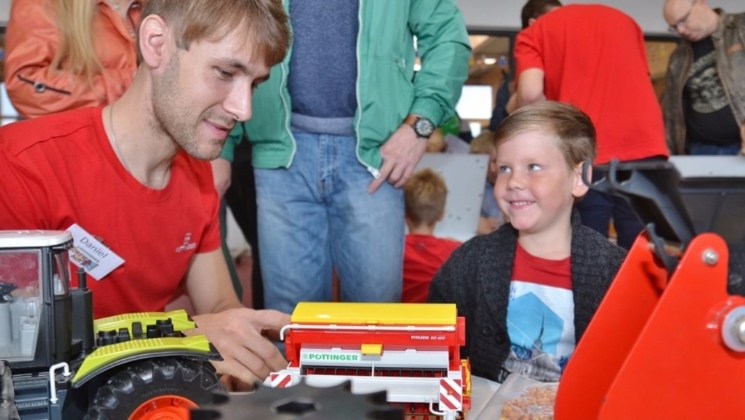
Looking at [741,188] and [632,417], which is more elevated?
[741,188]

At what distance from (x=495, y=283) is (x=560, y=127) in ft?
1.64

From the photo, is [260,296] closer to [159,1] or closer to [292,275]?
[292,275]

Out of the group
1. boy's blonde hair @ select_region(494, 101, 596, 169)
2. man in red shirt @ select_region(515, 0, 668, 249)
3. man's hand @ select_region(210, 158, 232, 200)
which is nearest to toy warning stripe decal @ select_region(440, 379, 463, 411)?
boy's blonde hair @ select_region(494, 101, 596, 169)

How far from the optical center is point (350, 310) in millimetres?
1196

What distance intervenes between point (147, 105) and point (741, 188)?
136 cm

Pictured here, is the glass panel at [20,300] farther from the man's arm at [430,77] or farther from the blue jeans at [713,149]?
the blue jeans at [713,149]

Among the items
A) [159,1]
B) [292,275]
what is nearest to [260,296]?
[292,275]

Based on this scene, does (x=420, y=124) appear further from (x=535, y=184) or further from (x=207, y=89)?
(x=207, y=89)

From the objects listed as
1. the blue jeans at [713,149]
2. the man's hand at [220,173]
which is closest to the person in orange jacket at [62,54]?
the man's hand at [220,173]

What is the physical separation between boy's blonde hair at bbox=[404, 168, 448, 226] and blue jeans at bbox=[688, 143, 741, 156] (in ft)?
4.64

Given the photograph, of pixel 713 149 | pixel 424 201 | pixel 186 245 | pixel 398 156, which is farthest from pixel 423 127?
pixel 713 149

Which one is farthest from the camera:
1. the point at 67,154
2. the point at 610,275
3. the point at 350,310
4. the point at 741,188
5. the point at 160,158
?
the point at 610,275

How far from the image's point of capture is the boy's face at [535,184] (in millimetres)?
2037

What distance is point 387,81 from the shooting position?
2367 millimetres
